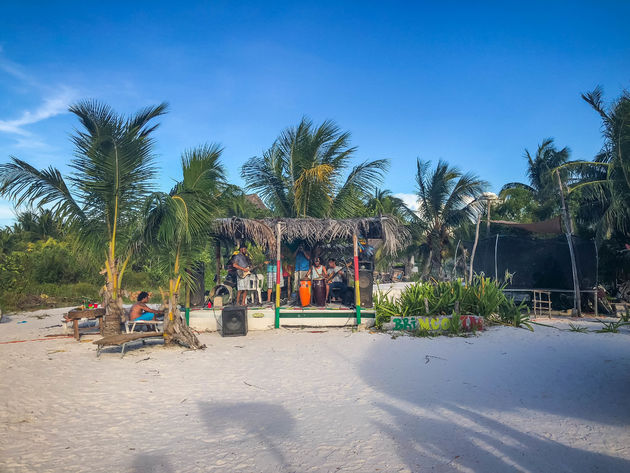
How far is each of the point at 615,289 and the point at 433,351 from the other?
10.3m

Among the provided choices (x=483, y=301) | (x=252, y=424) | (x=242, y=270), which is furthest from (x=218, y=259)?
(x=252, y=424)

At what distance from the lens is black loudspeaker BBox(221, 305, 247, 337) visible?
31.1ft

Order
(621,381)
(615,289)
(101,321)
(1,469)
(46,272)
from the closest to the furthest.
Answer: (1,469) → (621,381) → (101,321) → (615,289) → (46,272)

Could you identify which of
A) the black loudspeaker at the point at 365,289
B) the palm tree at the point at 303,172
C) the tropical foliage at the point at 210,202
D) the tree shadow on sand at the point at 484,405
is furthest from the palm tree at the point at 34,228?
the tree shadow on sand at the point at 484,405

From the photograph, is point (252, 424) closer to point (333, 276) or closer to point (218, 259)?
point (333, 276)

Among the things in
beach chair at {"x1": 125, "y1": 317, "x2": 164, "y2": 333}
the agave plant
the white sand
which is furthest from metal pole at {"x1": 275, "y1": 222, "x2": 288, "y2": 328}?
the agave plant

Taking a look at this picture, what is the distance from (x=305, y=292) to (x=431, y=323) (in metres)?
3.30

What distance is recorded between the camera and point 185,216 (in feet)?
29.1

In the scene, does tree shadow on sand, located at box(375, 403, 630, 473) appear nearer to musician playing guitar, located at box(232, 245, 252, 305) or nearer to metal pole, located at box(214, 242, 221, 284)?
musician playing guitar, located at box(232, 245, 252, 305)

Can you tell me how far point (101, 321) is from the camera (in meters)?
9.17

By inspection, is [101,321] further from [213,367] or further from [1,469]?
[1,469]

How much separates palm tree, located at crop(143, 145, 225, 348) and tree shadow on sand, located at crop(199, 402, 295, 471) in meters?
4.10

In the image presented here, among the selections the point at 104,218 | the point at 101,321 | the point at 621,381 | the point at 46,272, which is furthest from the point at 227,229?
the point at 46,272

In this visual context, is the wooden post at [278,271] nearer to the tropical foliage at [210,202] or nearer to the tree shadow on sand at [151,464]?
the tropical foliage at [210,202]
